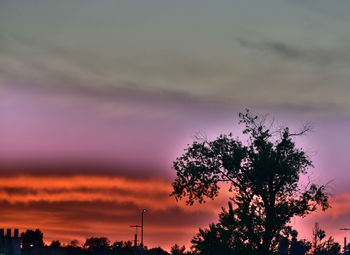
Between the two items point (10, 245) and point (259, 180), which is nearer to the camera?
point (259, 180)

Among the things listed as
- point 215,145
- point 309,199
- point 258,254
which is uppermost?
point 215,145

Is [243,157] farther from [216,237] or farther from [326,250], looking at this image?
[326,250]

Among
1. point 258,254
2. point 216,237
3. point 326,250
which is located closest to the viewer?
point 258,254

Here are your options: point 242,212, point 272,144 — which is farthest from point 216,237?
point 272,144

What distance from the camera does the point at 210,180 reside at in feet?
239

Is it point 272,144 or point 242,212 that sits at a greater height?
point 272,144

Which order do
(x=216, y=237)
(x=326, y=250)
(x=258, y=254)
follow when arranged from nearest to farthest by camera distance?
(x=258, y=254) < (x=216, y=237) < (x=326, y=250)

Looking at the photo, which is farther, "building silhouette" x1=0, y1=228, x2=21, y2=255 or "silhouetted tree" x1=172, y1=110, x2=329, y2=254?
"building silhouette" x1=0, y1=228, x2=21, y2=255

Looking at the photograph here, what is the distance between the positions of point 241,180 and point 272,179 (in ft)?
9.82

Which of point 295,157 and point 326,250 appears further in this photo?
point 326,250

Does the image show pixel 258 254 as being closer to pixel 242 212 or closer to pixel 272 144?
pixel 242 212

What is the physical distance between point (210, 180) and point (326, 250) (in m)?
133

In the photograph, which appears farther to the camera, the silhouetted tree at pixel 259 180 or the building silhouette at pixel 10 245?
the building silhouette at pixel 10 245

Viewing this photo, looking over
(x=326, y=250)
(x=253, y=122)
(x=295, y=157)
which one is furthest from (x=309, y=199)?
(x=326, y=250)
